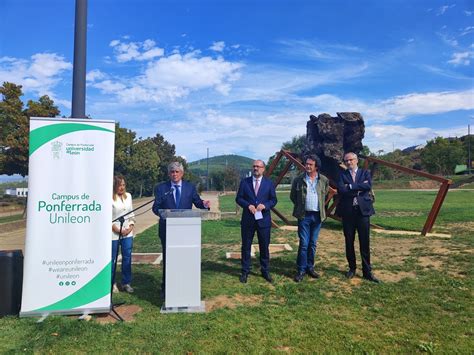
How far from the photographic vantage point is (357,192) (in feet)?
18.6

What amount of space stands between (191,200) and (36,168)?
192 centimetres

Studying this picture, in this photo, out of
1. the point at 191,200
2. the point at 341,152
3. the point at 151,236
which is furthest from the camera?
the point at 341,152

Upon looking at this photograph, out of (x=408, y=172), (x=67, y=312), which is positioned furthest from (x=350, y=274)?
(x=408, y=172)

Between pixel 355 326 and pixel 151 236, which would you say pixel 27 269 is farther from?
pixel 151 236

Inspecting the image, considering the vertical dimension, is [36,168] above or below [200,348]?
above

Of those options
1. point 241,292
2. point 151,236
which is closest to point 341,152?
point 151,236

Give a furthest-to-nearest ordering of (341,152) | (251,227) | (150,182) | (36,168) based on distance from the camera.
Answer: (150,182) → (341,152) → (251,227) → (36,168)

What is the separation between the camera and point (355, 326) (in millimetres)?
3980

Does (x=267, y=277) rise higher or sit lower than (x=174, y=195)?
lower

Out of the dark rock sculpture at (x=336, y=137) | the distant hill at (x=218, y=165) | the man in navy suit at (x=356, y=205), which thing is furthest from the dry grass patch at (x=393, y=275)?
the distant hill at (x=218, y=165)

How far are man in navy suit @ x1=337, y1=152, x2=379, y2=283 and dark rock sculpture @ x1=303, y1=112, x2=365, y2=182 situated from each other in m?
6.02

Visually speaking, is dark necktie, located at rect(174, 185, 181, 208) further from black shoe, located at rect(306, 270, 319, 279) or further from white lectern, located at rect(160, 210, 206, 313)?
black shoe, located at rect(306, 270, 319, 279)

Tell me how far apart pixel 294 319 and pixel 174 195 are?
2.21 m

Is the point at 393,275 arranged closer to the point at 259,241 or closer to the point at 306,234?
the point at 306,234
